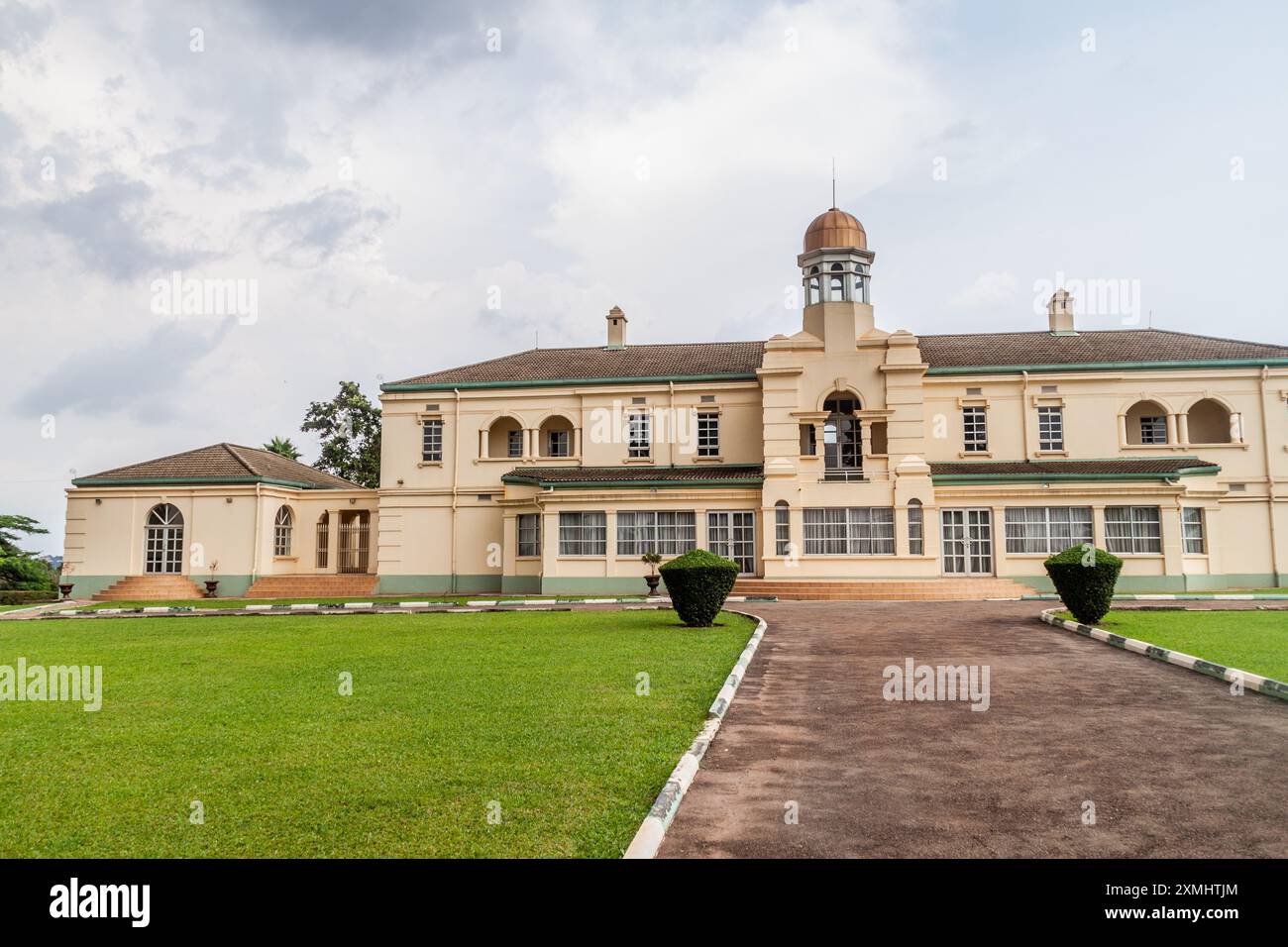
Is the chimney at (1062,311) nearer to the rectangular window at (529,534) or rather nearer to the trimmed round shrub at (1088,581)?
the trimmed round shrub at (1088,581)

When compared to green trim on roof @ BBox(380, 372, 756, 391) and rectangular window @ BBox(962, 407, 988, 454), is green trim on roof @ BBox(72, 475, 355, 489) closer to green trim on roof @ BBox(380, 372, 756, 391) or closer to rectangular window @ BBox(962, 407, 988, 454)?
green trim on roof @ BBox(380, 372, 756, 391)

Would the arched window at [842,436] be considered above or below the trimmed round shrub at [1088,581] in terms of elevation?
above

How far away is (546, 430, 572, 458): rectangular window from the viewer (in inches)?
1300

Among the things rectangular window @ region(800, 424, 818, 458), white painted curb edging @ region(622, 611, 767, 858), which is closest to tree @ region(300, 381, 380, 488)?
rectangular window @ region(800, 424, 818, 458)

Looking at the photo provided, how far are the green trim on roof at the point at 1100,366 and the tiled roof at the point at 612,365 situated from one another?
748cm

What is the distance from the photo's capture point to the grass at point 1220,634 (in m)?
11.1

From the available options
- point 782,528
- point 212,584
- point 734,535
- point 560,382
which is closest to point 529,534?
point 560,382

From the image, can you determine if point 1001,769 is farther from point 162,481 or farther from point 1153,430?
point 162,481

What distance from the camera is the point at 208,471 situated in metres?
32.6

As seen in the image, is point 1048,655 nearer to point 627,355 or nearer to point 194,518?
point 627,355

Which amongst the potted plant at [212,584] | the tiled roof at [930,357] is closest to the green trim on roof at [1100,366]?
the tiled roof at [930,357]

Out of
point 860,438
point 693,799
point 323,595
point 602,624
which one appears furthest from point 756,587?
Answer: point 693,799

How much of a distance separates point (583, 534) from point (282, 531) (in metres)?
13.1

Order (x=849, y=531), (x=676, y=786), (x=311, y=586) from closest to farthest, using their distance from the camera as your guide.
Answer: (x=676, y=786), (x=849, y=531), (x=311, y=586)
